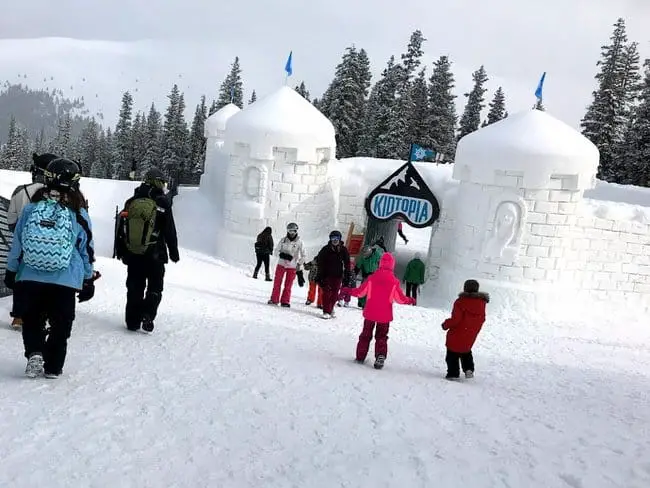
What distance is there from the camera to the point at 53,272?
364 cm

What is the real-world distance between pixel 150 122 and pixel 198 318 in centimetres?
5661

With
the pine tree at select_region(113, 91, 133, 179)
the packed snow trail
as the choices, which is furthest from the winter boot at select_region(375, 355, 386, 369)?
the pine tree at select_region(113, 91, 133, 179)

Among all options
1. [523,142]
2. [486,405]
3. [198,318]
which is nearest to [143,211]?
[198,318]

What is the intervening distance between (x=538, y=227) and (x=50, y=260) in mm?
10364

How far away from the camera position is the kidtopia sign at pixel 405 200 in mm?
14258

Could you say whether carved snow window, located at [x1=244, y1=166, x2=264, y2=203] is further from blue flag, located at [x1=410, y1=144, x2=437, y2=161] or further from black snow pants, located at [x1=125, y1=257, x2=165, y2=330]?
black snow pants, located at [x1=125, y1=257, x2=165, y2=330]

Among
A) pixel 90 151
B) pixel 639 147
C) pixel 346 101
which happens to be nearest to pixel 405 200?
pixel 639 147

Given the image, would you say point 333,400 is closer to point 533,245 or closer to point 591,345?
point 591,345

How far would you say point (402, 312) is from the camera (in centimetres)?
978

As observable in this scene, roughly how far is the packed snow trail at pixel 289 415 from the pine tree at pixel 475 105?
106ft

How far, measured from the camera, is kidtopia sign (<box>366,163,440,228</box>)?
14.3 metres

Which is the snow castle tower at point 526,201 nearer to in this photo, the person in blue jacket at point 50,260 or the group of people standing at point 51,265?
the group of people standing at point 51,265

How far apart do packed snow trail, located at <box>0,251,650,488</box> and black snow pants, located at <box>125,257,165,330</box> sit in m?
0.20

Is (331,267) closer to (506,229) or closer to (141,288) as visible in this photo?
(141,288)
